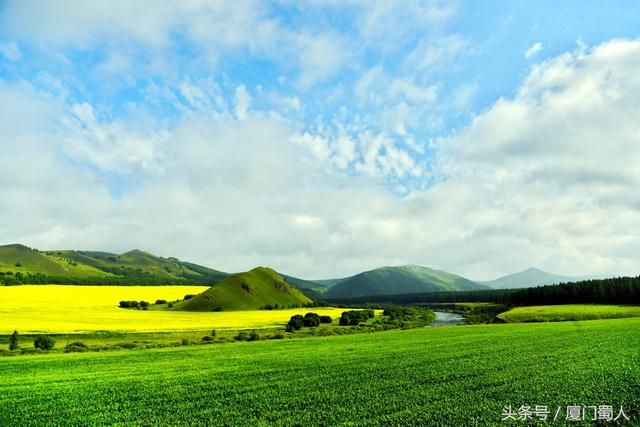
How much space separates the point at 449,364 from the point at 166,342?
183ft

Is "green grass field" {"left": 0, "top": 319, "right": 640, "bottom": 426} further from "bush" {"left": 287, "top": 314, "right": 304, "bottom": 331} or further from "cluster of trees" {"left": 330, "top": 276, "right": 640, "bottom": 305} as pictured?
"cluster of trees" {"left": 330, "top": 276, "right": 640, "bottom": 305}

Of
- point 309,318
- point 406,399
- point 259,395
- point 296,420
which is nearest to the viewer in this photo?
point 296,420

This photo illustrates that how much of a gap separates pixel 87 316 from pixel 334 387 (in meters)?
110

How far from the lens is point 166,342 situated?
7138 cm

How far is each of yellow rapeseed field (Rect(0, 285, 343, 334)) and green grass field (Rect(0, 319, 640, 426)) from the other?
5122 centimetres

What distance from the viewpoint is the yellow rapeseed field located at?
87750mm

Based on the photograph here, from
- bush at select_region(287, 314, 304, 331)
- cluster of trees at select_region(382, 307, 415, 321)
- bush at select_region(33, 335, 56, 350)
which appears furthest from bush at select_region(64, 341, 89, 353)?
cluster of trees at select_region(382, 307, 415, 321)

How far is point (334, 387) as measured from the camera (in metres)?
26.2

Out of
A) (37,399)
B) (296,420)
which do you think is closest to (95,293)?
(37,399)

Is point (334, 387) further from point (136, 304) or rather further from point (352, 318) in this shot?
point (136, 304)

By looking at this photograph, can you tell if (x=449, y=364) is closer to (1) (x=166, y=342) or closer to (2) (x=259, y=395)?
(2) (x=259, y=395)

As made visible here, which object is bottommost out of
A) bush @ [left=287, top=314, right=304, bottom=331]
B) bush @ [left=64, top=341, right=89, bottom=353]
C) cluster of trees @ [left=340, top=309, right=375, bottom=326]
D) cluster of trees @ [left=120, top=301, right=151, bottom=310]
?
cluster of trees @ [left=120, top=301, right=151, bottom=310]

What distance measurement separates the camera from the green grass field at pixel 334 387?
20500mm

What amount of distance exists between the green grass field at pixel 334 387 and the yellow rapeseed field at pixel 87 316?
51.2 m
